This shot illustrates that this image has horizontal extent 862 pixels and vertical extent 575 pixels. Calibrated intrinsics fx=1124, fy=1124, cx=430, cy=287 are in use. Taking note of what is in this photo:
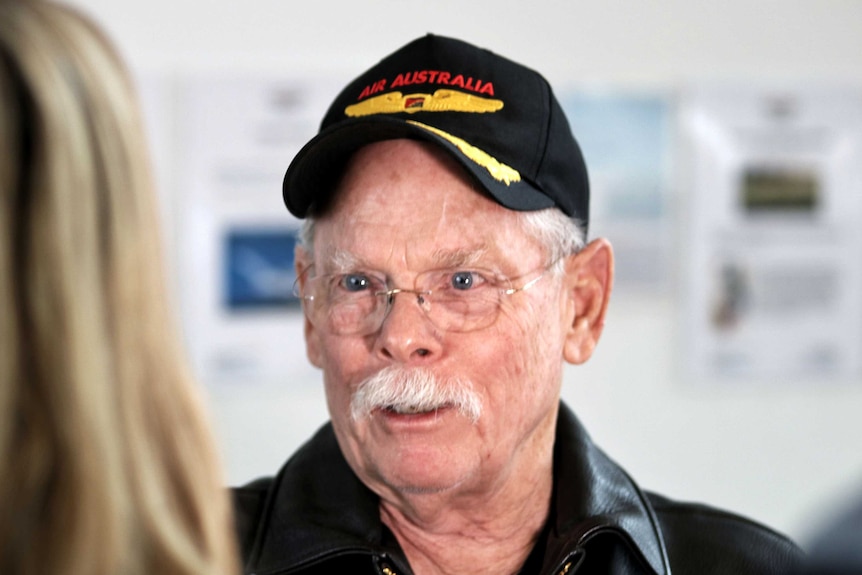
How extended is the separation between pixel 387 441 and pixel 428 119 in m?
0.33

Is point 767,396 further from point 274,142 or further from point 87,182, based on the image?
point 87,182

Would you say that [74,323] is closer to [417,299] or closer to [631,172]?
[417,299]

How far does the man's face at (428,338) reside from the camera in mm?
1138

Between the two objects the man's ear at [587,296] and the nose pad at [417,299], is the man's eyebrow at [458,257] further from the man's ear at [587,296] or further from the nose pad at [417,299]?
the man's ear at [587,296]

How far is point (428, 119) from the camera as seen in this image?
3.82ft

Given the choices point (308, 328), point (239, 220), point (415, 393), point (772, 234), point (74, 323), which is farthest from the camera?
point (772, 234)

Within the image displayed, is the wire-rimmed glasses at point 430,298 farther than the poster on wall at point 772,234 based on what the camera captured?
No

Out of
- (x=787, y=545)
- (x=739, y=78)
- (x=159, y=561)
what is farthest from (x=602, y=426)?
(x=159, y=561)

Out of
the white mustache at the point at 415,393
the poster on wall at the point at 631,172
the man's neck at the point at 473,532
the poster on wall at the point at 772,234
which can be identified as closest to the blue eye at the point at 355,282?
the white mustache at the point at 415,393

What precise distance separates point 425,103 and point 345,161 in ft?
0.35

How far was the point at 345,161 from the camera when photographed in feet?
3.93

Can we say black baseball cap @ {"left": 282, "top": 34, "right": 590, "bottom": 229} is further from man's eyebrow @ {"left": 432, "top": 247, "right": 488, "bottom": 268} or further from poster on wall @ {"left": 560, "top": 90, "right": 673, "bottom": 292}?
poster on wall @ {"left": 560, "top": 90, "right": 673, "bottom": 292}

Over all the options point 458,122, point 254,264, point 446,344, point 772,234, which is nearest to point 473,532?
point 446,344

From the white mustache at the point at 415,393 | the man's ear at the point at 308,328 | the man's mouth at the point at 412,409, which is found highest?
the man's ear at the point at 308,328
